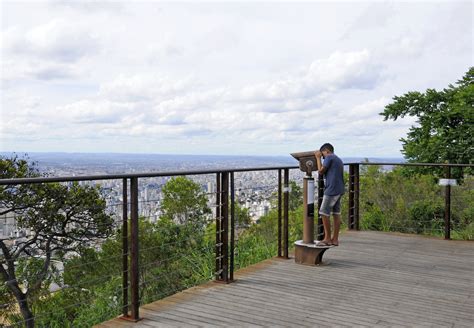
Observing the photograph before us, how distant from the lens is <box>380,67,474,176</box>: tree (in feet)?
43.7

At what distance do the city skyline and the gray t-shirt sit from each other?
232 millimetres

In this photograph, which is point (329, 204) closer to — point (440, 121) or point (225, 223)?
point (225, 223)

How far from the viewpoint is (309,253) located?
5453mm

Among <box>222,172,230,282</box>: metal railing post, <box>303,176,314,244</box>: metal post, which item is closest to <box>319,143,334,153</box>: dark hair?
<box>303,176,314,244</box>: metal post

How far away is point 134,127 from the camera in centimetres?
2297

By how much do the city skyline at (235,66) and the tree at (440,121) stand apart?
1.50 feet

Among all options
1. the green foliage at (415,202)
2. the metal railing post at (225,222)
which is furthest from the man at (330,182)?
the green foliage at (415,202)

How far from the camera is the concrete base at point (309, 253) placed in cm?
542

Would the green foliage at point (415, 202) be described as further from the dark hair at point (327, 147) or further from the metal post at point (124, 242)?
the metal post at point (124, 242)

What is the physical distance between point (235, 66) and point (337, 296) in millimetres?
12296

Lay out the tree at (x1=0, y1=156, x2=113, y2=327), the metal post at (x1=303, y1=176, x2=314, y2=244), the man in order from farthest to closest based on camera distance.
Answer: the tree at (x1=0, y1=156, x2=113, y2=327) → the man → the metal post at (x1=303, y1=176, x2=314, y2=244)

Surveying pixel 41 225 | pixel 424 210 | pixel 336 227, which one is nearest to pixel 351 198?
pixel 336 227

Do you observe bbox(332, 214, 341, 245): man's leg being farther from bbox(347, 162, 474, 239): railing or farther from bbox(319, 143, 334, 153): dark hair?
bbox(347, 162, 474, 239): railing

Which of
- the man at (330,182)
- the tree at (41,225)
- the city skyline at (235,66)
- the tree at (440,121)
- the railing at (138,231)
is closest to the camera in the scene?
the railing at (138,231)
